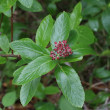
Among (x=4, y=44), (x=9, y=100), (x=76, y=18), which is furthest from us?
(x=9, y=100)

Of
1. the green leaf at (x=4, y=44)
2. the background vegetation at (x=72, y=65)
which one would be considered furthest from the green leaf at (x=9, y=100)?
the green leaf at (x=4, y=44)

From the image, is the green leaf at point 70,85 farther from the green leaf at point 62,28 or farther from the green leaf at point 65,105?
the green leaf at point 65,105

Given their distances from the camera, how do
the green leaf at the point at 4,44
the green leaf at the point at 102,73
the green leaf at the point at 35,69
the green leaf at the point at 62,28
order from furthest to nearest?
the green leaf at the point at 102,73
the green leaf at the point at 4,44
the green leaf at the point at 62,28
the green leaf at the point at 35,69

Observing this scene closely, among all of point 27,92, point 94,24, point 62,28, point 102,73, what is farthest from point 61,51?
point 102,73

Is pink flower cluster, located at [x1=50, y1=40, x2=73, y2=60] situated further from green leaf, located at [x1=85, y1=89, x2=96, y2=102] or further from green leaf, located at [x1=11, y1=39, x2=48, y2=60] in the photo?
green leaf, located at [x1=85, y1=89, x2=96, y2=102]

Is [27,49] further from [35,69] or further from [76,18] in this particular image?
[76,18]

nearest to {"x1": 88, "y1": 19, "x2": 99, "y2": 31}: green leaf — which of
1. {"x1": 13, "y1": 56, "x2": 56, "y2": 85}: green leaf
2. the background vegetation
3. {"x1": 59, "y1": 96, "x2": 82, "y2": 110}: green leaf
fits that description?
the background vegetation
